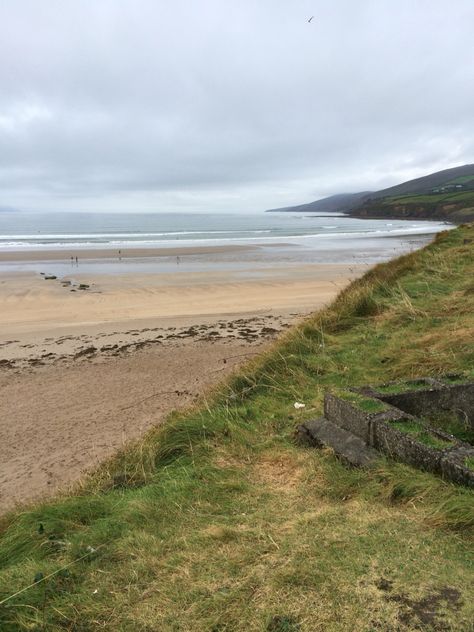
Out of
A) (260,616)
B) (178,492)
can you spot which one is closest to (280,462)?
(178,492)

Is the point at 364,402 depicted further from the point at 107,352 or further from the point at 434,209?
the point at 434,209

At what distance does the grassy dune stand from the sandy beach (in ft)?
6.40

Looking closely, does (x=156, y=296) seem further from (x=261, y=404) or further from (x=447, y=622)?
(x=447, y=622)

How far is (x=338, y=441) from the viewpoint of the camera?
3730 millimetres

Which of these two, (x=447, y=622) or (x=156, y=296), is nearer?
(x=447, y=622)

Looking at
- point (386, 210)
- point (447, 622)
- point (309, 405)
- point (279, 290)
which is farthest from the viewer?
point (386, 210)

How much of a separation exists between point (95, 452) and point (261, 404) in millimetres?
2533

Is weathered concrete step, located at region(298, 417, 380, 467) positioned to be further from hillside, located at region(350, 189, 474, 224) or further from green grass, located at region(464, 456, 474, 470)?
hillside, located at region(350, 189, 474, 224)

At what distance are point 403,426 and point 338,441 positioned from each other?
21.7 inches

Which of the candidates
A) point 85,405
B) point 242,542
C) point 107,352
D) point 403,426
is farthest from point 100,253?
point 242,542

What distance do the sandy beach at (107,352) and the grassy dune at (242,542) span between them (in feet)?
6.40

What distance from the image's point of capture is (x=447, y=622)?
197 cm

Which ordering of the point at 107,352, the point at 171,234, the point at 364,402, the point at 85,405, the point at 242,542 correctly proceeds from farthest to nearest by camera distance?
the point at 171,234, the point at 107,352, the point at 85,405, the point at 364,402, the point at 242,542

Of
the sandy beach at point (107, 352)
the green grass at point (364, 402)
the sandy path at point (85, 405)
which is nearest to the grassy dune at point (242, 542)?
the green grass at point (364, 402)
